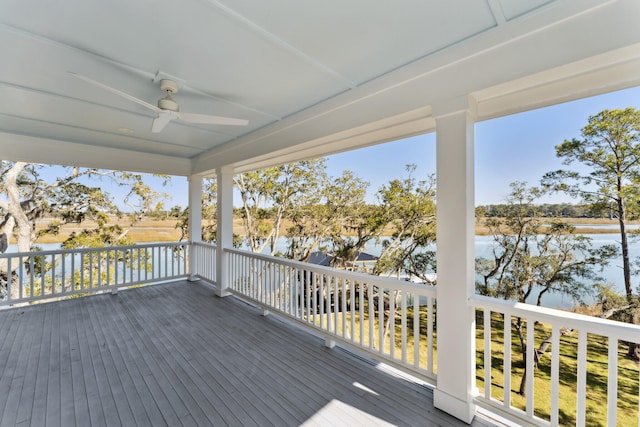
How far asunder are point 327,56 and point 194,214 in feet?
16.0

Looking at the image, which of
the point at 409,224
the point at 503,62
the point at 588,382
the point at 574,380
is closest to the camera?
the point at 503,62

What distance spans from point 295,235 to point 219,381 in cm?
575

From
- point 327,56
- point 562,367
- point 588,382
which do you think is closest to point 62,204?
point 327,56

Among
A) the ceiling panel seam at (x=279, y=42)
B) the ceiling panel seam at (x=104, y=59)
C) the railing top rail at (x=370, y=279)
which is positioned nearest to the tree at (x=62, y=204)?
the railing top rail at (x=370, y=279)

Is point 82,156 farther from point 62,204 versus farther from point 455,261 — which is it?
point 455,261

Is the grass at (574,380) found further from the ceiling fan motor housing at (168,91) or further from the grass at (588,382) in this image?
the ceiling fan motor housing at (168,91)

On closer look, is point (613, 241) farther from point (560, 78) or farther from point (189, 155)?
point (189, 155)

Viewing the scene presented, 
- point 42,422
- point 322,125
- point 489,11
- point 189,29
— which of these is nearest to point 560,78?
point 489,11

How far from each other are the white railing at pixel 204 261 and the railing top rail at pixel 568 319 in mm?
4724

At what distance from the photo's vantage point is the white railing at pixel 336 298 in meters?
2.25

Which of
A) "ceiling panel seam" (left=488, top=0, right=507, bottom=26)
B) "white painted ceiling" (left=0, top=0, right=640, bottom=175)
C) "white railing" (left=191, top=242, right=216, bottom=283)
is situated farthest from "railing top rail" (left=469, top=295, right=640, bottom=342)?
"white railing" (left=191, top=242, right=216, bottom=283)

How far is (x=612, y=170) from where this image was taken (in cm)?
214

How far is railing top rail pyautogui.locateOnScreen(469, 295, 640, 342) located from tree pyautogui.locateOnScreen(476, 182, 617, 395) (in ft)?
3.67

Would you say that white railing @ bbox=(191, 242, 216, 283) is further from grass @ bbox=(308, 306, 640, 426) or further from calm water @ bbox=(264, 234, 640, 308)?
calm water @ bbox=(264, 234, 640, 308)
